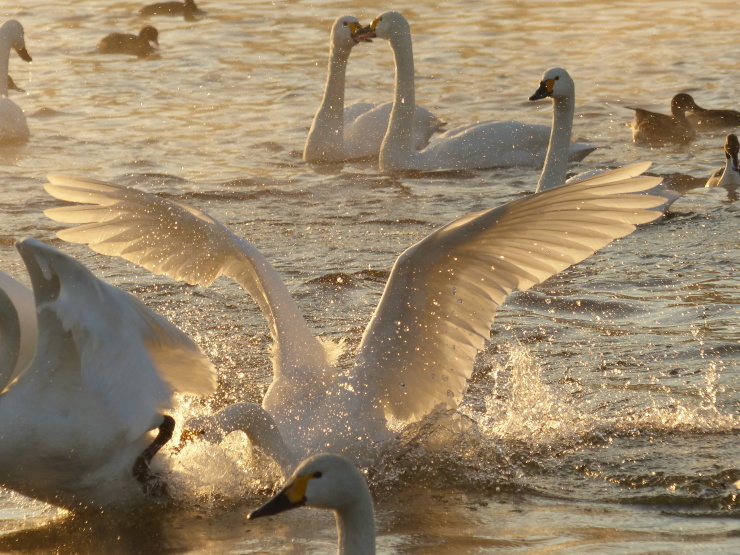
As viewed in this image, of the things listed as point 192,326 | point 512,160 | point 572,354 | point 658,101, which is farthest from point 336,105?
point 572,354

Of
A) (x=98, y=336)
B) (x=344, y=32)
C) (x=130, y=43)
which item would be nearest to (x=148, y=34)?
(x=130, y=43)

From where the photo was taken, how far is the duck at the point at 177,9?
21.4 meters

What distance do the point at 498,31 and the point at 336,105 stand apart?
648cm

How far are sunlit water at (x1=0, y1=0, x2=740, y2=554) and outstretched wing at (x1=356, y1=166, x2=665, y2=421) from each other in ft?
1.13

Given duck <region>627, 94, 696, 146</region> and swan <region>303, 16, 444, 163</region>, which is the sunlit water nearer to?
duck <region>627, 94, 696, 146</region>

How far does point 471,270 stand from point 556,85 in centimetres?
498

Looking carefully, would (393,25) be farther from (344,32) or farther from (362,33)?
(344,32)

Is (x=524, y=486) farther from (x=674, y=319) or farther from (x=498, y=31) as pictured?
(x=498, y=31)

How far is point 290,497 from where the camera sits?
423 cm

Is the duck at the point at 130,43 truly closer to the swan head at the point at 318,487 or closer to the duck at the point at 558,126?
the duck at the point at 558,126

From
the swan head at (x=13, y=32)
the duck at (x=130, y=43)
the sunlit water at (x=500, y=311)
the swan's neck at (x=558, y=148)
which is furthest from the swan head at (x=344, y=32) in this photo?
the duck at (x=130, y=43)

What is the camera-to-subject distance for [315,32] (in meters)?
19.0

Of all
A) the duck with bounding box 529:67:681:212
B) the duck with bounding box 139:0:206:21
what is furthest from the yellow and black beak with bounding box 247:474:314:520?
the duck with bounding box 139:0:206:21

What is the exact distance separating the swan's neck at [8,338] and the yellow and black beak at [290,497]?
1.96 m
